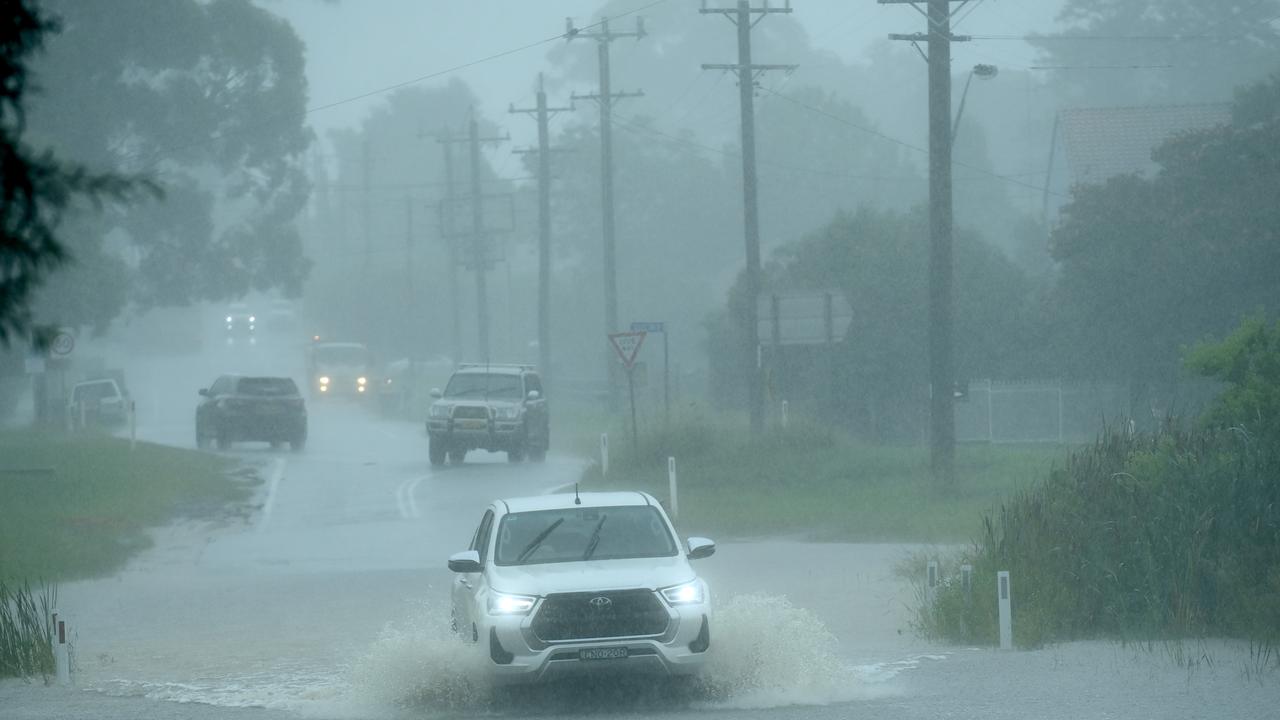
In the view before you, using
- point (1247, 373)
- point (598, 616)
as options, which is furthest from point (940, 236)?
point (598, 616)

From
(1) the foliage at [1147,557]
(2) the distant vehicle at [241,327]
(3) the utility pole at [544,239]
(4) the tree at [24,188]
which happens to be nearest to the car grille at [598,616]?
(1) the foliage at [1147,557]

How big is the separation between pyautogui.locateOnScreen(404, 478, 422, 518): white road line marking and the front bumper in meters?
17.4

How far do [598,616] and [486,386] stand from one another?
27.5 meters

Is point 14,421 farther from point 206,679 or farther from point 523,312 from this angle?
point 206,679

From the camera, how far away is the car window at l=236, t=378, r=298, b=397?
4247cm

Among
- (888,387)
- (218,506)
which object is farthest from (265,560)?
(888,387)

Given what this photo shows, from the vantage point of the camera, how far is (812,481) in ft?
102

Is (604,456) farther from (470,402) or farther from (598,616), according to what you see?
(598,616)

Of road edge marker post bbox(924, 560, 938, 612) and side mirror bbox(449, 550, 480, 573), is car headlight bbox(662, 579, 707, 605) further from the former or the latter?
road edge marker post bbox(924, 560, 938, 612)

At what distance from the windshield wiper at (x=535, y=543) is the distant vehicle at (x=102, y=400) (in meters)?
43.2

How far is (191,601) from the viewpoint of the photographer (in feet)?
63.9

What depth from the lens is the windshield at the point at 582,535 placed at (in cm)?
1214

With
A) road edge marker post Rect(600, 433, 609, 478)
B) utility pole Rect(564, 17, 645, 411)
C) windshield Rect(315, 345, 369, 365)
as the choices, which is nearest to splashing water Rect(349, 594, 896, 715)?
road edge marker post Rect(600, 433, 609, 478)

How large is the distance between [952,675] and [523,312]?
76.8m
